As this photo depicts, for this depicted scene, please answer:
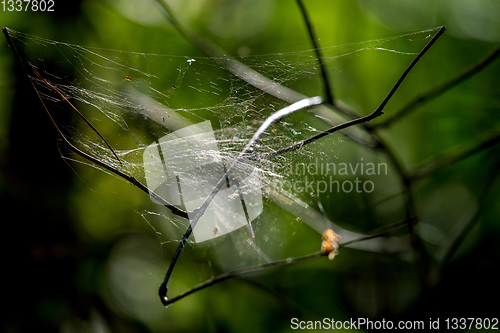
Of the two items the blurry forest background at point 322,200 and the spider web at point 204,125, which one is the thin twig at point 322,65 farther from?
the blurry forest background at point 322,200

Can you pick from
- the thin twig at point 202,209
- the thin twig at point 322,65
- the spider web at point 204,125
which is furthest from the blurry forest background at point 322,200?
the thin twig at point 202,209

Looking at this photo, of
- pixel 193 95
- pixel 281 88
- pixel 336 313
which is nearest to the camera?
pixel 281 88

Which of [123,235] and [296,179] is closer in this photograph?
[296,179]

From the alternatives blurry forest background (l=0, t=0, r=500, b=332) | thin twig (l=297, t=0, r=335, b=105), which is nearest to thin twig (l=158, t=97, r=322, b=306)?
thin twig (l=297, t=0, r=335, b=105)

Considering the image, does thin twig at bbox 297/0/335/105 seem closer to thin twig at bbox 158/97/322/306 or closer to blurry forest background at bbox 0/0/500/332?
thin twig at bbox 158/97/322/306

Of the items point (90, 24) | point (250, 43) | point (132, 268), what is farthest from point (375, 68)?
point (132, 268)

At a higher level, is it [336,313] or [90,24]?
[90,24]

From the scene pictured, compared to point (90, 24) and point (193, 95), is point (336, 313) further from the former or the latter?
point (90, 24)
